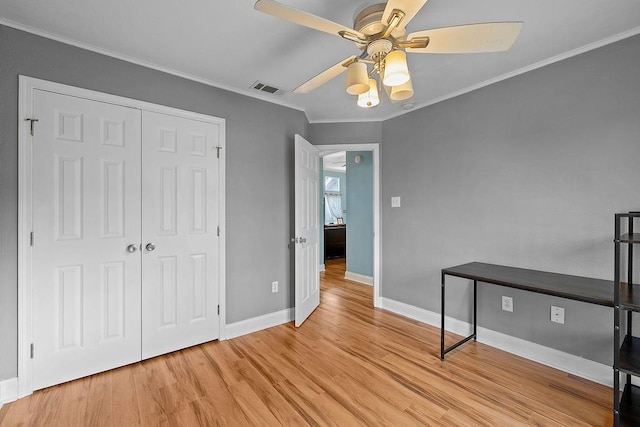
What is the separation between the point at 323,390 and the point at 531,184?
2277mm

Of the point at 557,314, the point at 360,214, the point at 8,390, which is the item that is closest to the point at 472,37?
the point at 557,314

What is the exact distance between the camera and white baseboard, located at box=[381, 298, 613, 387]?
2.01 meters

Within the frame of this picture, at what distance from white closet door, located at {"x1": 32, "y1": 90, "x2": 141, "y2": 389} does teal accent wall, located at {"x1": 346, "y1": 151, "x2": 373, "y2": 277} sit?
332 centimetres

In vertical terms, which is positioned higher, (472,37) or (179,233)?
(472,37)

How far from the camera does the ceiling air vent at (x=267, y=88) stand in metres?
2.65

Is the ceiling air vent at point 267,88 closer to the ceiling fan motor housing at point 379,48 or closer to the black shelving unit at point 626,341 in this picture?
the ceiling fan motor housing at point 379,48

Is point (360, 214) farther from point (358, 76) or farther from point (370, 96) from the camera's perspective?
point (358, 76)

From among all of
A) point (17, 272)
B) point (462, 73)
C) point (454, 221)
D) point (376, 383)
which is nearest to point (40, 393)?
point (17, 272)

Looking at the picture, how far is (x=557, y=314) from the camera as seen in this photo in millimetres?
2199

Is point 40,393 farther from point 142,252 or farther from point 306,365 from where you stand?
point 306,365

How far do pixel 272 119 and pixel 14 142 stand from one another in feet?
6.47

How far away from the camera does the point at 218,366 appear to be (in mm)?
2242

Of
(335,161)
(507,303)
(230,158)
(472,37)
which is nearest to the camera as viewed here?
(472,37)

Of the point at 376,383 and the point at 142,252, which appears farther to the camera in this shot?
the point at 142,252
